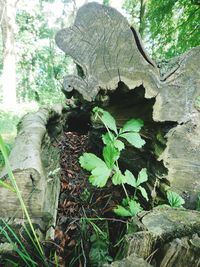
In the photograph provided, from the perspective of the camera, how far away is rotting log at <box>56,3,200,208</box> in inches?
64.2

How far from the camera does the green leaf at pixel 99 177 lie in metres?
1.36

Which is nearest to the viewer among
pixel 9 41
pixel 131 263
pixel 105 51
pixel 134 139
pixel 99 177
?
pixel 131 263

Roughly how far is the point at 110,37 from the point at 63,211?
1.19 m

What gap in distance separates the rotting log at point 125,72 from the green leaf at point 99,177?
0.46 m

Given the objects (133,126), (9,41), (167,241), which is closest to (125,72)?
(133,126)

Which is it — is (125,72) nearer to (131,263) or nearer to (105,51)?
(105,51)

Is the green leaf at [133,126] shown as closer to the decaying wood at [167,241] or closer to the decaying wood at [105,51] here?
the decaying wood at [105,51]

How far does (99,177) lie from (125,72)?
2.29 feet

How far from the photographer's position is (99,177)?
137cm

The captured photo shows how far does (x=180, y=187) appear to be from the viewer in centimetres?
214

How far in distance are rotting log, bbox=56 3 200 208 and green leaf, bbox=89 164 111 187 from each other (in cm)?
46

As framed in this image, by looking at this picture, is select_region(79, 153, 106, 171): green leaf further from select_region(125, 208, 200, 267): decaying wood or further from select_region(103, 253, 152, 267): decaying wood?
select_region(103, 253, 152, 267): decaying wood

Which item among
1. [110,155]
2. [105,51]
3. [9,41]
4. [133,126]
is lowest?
[110,155]

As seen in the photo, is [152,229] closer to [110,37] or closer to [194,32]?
[110,37]
